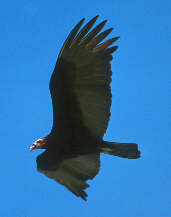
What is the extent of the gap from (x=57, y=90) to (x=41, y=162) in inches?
53.9

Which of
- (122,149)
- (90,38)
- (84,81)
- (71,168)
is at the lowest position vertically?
(71,168)

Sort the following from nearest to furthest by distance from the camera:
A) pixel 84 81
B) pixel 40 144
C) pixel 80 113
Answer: pixel 84 81 → pixel 80 113 → pixel 40 144

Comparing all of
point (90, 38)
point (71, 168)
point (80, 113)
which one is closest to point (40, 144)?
point (71, 168)

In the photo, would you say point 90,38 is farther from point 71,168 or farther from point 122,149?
point 71,168

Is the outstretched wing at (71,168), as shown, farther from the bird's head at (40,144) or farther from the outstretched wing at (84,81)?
the outstretched wing at (84,81)

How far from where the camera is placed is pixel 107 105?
21.6ft

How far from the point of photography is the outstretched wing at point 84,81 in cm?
630

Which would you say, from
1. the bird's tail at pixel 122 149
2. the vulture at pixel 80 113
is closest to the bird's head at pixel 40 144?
the vulture at pixel 80 113

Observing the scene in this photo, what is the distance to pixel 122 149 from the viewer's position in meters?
6.83

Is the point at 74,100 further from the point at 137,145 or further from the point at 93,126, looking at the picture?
the point at 137,145

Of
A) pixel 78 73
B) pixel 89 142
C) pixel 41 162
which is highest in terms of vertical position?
pixel 78 73

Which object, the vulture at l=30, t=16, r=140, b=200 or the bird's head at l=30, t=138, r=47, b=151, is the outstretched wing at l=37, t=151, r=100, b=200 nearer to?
the vulture at l=30, t=16, r=140, b=200

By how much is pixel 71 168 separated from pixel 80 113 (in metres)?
1.12

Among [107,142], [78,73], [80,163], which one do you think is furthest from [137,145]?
[78,73]
